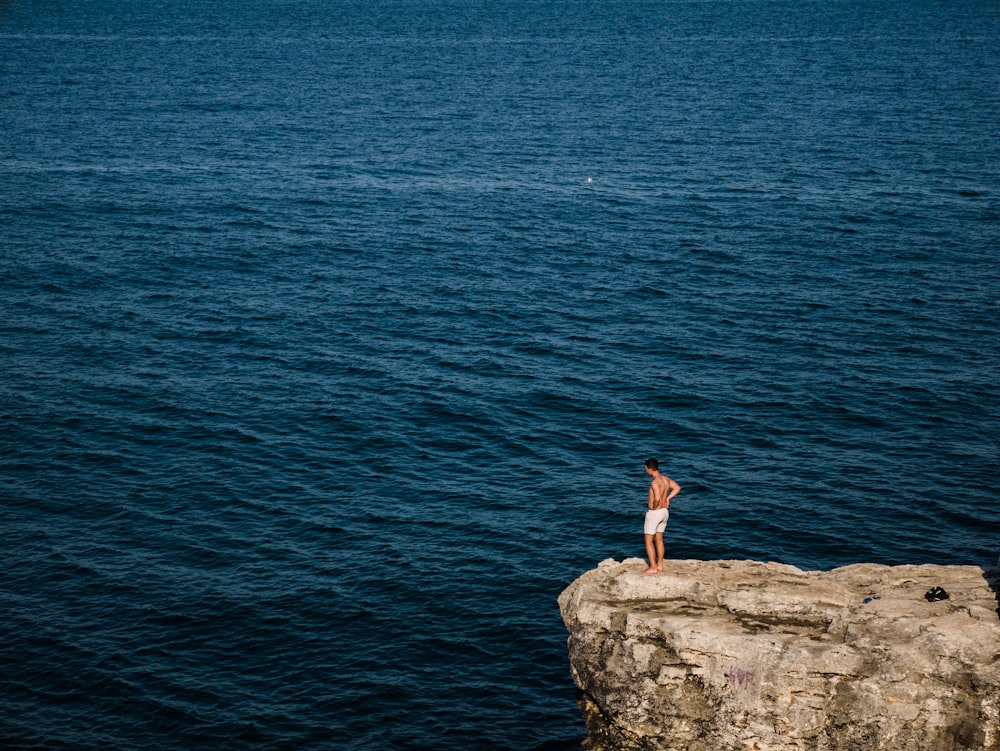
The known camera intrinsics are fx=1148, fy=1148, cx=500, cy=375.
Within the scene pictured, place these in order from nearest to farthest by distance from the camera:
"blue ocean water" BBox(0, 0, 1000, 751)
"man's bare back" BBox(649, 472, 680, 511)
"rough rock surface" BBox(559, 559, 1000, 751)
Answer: "rough rock surface" BBox(559, 559, 1000, 751) < "man's bare back" BBox(649, 472, 680, 511) < "blue ocean water" BBox(0, 0, 1000, 751)

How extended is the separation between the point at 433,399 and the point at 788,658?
38.4m

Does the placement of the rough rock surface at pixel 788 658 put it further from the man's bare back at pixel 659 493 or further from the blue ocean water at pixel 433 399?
the blue ocean water at pixel 433 399

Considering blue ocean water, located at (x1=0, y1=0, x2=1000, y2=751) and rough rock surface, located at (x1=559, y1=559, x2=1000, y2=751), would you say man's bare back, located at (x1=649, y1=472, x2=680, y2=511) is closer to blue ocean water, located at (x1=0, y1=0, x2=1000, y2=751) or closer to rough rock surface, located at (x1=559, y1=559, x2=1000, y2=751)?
rough rock surface, located at (x1=559, y1=559, x2=1000, y2=751)

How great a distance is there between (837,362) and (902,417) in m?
7.79

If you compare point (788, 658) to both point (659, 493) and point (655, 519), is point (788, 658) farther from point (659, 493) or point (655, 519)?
point (659, 493)

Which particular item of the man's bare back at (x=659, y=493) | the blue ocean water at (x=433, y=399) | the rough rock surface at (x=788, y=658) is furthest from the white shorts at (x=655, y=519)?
the blue ocean water at (x=433, y=399)

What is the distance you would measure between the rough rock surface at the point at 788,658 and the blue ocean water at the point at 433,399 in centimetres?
646

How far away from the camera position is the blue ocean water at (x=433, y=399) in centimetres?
4578

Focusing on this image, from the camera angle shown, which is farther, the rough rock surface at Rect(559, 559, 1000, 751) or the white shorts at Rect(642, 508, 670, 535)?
the white shorts at Rect(642, 508, 670, 535)

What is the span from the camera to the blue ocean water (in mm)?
45781

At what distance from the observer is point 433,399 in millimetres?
68438

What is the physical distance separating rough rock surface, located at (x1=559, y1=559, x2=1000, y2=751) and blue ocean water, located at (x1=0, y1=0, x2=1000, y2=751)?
646 centimetres

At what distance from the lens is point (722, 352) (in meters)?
73.7

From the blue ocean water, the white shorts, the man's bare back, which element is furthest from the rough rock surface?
the blue ocean water
